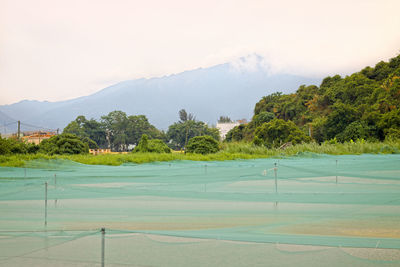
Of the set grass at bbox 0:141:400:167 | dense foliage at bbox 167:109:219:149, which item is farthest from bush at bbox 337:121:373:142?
dense foliage at bbox 167:109:219:149

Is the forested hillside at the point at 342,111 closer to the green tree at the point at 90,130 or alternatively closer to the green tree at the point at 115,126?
the green tree at the point at 115,126

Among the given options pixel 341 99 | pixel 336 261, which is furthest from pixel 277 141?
pixel 336 261

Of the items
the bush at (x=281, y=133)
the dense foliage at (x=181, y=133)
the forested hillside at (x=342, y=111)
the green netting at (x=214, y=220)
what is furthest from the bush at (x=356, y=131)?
the dense foliage at (x=181, y=133)

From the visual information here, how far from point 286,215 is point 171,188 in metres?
2.31

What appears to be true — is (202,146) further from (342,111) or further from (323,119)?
(323,119)

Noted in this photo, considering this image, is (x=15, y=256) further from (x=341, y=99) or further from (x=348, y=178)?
(x=341, y=99)

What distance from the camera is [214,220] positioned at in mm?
5047

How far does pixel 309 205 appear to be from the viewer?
5504mm

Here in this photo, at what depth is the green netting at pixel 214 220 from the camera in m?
3.88

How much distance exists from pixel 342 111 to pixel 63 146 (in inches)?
748

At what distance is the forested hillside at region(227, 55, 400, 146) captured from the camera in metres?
24.8

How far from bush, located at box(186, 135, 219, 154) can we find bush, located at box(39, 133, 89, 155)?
517 centimetres

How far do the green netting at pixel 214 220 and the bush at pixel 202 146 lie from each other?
10.5 metres

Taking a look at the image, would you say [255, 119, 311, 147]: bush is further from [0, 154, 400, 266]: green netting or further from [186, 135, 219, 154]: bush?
[0, 154, 400, 266]: green netting
